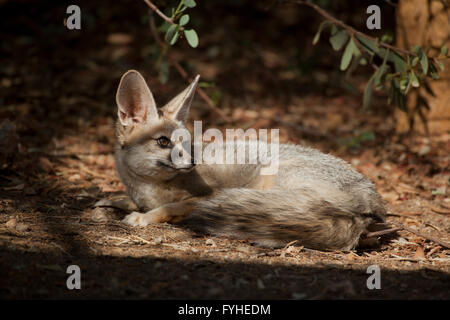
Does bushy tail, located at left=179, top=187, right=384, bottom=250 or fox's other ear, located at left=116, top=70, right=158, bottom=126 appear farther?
fox's other ear, located at left=116, top=70, right=158, bottom=126

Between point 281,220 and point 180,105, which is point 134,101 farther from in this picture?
point 281,220

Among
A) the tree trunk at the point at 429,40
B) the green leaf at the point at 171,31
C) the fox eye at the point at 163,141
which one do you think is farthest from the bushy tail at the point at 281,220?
the tree trunk at the point at 429,40

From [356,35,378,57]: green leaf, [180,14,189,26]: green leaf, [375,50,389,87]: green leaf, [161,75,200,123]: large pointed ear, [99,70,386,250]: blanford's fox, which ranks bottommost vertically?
[99,70,386,250]: blanford's fox

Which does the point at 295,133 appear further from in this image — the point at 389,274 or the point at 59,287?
the point at 59,287

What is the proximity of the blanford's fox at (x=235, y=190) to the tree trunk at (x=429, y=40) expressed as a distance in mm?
2167

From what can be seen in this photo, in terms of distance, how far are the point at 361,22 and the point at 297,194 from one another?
22.3 feet

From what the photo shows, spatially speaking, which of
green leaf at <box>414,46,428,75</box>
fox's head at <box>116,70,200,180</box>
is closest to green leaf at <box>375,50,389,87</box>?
green leaf at <box>414,46,428,75</box>

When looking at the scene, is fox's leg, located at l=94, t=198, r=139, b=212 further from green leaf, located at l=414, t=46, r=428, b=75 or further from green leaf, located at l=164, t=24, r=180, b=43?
green leaf, located at l=414, t=46, r=428, b=75

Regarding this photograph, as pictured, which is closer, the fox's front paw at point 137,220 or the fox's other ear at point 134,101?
the fox's front paw at point 137,220

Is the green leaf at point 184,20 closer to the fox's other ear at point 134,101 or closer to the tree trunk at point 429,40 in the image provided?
the fox's other ear at point 134,101

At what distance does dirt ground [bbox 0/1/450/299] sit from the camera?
2615 millimetres

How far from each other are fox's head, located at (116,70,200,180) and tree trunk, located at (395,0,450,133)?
2961 millimetres

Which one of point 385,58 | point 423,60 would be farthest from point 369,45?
point 423,60

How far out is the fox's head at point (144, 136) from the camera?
3.80m
